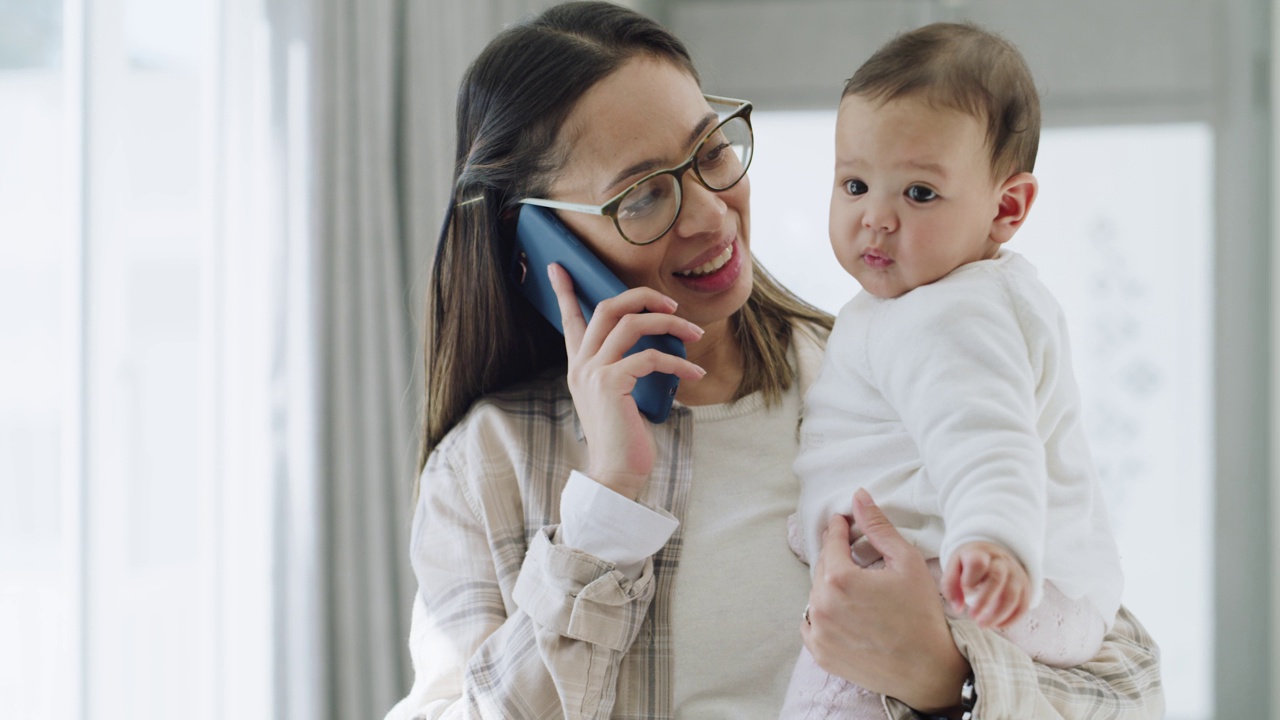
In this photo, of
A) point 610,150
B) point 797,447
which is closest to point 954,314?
point 797,447

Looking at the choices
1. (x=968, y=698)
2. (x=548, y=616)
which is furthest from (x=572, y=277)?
(x=968, y=698)

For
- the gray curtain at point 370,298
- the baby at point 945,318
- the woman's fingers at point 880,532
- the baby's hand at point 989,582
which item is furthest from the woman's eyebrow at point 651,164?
the gray curtain at point 370,298

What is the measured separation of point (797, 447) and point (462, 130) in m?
0.64

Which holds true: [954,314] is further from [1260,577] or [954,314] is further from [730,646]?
[1260,577]

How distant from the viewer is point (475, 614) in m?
1.29

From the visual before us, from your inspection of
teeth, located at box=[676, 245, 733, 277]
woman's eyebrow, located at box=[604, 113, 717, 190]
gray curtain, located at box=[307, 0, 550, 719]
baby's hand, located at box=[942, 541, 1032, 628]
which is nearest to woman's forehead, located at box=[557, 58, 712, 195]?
woman's eyebrow, located at box=[604, 113, 717, 190]

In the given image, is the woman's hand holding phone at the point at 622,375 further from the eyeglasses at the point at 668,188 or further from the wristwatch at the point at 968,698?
the wristwatch at the point at 968,698

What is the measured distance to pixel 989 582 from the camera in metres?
0.82

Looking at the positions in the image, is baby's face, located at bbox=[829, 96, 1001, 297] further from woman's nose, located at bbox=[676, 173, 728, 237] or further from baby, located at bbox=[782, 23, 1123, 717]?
woman's nose, located at bbox=[676, 173, 728, 237]

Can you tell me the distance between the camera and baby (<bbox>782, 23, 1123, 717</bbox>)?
0.98 meters

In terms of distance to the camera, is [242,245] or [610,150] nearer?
[610,150]

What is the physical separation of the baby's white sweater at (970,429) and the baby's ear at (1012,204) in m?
0.03

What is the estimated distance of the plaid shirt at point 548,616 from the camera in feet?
3.60

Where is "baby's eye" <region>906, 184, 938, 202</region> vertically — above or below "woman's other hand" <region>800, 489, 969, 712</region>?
above
